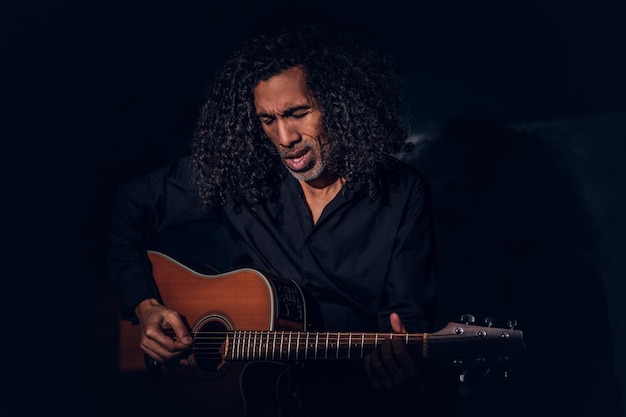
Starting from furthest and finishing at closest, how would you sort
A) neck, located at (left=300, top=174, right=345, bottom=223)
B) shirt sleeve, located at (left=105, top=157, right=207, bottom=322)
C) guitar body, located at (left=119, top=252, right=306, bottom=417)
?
1. shirt sleeve, located at (left=105, top=157, right=207, bottom=322)
2. neck, located at (left=300, top=174, right=345, bottom=223)
3. guitar body, located at (left=119, top=252, right=306, bottom=417)

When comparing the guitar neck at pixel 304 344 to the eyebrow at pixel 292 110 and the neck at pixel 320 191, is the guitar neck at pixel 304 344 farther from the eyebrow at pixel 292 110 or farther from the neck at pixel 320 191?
the eyebrow at pixel 292 110

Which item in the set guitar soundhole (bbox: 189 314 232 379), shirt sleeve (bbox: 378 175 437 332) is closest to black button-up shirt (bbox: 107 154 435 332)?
shirt sleeve (bbox: 378 175 437 332)

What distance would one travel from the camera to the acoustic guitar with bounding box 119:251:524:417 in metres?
2.45

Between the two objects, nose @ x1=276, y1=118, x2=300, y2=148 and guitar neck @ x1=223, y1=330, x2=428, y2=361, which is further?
nose @ x1=276, y1=118, x2=300, y2=148

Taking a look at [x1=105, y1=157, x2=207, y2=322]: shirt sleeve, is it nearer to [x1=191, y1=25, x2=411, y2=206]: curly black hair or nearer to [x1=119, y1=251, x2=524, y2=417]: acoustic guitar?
[x1=191, y1=25, x2=411, y2=206]: curly black hair

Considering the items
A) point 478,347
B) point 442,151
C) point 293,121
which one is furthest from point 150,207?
point 478,347

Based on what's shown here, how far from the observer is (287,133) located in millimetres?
2857

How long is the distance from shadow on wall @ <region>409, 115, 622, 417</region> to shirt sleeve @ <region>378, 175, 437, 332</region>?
466 mm

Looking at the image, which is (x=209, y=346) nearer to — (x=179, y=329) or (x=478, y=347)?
(x=179, y=329)

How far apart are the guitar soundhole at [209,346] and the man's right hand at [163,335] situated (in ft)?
0.13

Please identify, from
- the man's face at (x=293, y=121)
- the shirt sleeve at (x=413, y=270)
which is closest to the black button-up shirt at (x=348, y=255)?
the shirt sleeve at (x=413, y=270)

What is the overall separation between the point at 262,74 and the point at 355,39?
459 mm

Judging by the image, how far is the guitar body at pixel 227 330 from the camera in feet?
8.71

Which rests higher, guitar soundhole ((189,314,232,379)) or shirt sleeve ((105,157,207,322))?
shirt sleeve ((105,157,207,322))
